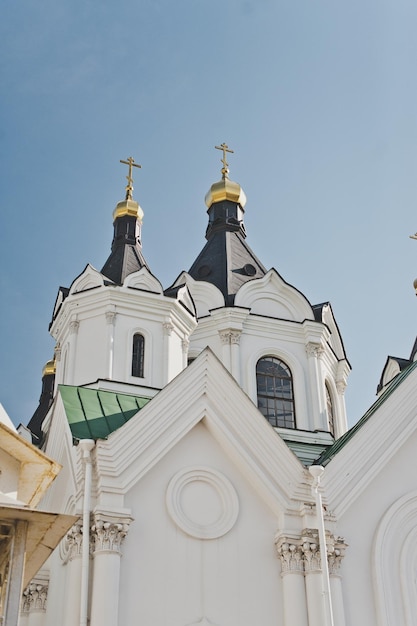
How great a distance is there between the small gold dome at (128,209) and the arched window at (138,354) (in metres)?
5.73

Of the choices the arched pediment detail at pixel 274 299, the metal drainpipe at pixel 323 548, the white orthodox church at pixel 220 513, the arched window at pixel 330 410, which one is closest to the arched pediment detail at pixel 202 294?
the arched pediment detail at pixel 274 299

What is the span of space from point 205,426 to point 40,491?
27.4 feet

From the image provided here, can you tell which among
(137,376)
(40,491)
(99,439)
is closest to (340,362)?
(137,376)

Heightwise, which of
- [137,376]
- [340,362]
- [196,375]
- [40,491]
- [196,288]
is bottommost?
[40,491]

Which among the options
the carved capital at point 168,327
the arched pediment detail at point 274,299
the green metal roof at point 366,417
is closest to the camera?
the green metal roof at point 366,417

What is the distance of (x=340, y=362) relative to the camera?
77.6 ft

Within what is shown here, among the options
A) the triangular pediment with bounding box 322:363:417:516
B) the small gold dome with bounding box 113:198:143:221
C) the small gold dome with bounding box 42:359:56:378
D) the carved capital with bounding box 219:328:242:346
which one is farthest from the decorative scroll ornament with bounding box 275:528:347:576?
the small gold dome with bounding box 42:359:56:378

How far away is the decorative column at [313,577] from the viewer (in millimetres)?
13688

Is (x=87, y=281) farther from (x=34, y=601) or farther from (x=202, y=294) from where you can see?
(x=34, y=601)

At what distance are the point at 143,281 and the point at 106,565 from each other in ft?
32.6

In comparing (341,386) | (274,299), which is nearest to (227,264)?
(274,299)

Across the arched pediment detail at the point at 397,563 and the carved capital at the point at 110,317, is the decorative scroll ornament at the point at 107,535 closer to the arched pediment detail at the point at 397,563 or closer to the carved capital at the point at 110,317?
the arched pediment detail at the point at 397,563

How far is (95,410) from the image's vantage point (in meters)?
16.5

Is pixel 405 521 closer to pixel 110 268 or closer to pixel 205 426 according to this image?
pixel 205 426
